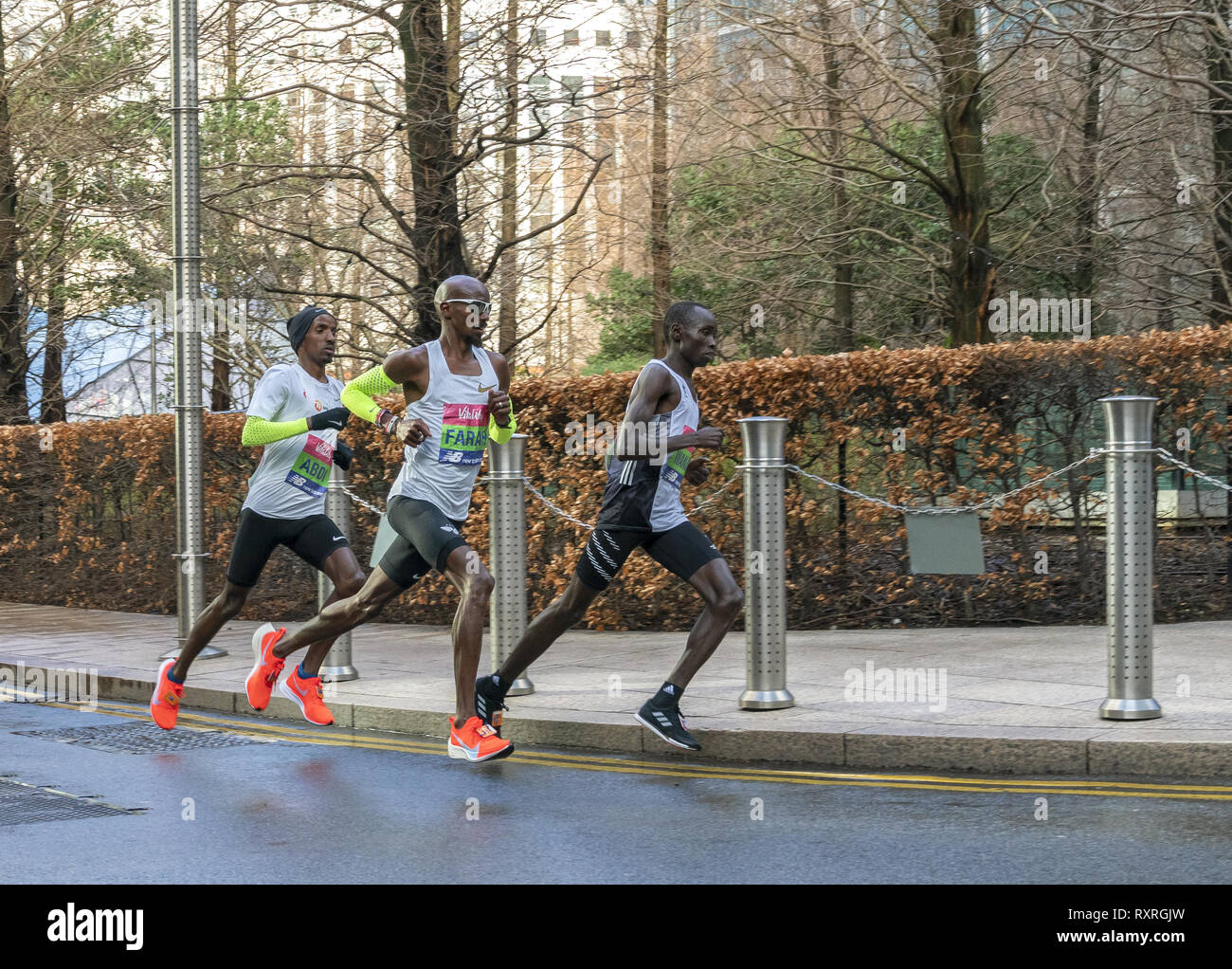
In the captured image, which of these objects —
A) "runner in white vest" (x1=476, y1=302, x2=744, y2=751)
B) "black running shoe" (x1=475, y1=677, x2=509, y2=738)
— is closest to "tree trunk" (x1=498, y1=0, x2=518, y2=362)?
"runner in white vest" (x1=476, y1=302, x2=744, y2=751)

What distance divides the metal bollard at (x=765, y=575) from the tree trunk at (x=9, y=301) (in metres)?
14.4

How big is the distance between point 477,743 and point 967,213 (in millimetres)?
9680

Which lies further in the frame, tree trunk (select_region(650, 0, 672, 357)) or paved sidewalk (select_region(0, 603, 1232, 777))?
tree trunk (select_region(650, 0, 672, 357))

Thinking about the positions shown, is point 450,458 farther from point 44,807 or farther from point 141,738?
point 141,738

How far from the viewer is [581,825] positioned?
18.4ft

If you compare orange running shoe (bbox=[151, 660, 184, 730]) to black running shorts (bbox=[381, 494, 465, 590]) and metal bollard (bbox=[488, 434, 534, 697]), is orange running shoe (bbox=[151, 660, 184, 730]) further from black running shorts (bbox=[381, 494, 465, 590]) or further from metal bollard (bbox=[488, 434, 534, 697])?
metal bollard (bbox=[488, 434, 534, 697])

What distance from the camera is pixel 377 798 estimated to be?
6195 mm

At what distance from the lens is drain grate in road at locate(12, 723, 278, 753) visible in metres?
7.66

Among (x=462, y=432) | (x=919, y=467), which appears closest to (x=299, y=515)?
(x=462, y=432)

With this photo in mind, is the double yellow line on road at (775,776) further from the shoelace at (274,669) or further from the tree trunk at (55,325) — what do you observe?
the tree trunk at (55,325)

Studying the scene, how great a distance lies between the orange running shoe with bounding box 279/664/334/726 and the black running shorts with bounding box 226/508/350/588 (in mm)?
542

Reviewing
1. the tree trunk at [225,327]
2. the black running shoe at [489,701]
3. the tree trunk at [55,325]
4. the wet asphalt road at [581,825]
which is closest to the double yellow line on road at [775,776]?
the wet asphalt road at [581,825]
